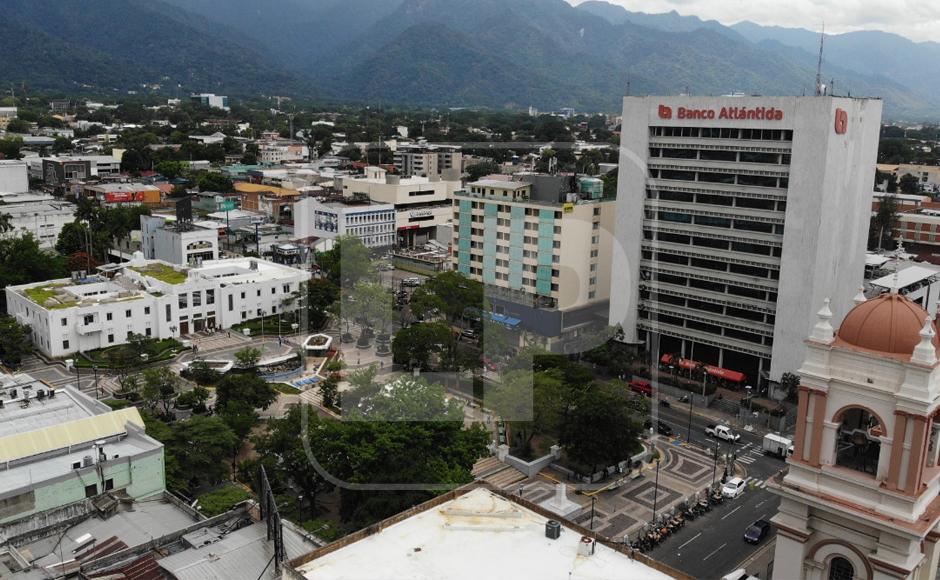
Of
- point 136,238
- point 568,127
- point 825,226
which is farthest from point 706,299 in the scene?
point 568,127

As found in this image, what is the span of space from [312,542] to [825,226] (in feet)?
76.3

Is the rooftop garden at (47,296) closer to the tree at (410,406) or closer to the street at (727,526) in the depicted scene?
the tree at (410,406)

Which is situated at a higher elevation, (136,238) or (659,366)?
(136,238)

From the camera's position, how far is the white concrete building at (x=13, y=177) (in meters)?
60.3

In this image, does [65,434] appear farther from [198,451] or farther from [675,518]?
[675,518]

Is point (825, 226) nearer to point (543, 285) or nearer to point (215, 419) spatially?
point (543, 285)

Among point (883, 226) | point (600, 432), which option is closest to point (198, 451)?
point (600, 432)

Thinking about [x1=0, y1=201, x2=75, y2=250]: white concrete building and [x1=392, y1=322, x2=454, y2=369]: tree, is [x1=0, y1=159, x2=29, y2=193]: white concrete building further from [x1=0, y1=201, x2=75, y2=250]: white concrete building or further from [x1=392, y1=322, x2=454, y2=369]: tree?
[x1=392, y1=322, x2=454, y2=369]: tree

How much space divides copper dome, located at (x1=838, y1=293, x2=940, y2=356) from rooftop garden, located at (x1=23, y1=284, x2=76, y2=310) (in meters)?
32.7

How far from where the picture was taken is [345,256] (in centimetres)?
4272

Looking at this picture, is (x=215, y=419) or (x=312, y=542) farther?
(x=215, y=419)

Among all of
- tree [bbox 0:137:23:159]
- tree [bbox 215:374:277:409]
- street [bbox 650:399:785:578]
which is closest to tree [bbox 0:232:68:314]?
tree [bbox 215:374:277:409]

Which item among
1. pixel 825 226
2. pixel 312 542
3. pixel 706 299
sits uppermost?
pixel 825 226

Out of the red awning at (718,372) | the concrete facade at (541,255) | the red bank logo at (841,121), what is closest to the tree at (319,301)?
the concrete facade at (541,255)
